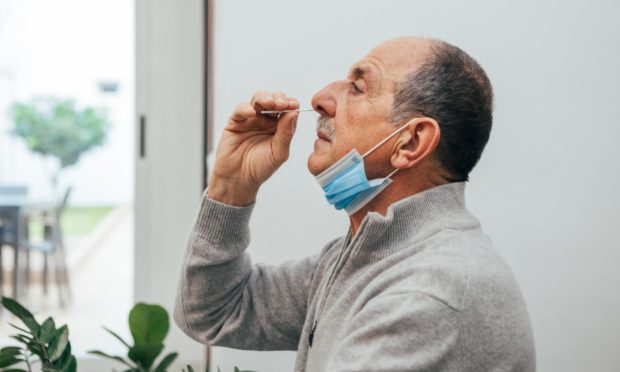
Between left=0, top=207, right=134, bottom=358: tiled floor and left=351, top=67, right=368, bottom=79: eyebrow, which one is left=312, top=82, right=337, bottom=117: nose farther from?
left=0, top=207, right=134, bottom=358: tiled floor

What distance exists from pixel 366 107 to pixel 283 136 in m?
0.18

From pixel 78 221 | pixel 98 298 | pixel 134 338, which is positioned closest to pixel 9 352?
pixel 134 338

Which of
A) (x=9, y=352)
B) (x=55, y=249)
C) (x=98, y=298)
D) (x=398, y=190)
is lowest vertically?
(x=98, y=298)

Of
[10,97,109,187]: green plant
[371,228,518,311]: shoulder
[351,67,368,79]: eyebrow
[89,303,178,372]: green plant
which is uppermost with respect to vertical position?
[351,67,368,79]: eyebrow

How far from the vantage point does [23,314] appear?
1.21m

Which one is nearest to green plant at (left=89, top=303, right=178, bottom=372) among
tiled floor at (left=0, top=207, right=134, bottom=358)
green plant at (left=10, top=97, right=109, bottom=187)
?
tiled floor at (left=0, top=207, right=134, bottom=358)

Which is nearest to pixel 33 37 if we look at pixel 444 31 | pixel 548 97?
pixel 444 31

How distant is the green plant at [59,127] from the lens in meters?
3.28

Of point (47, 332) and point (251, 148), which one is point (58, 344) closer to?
point (47, 332)

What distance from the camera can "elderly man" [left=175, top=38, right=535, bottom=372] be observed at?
1025 millimetres

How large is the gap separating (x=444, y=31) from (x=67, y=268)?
8.61 feet

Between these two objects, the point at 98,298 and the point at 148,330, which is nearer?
the point at 148,330

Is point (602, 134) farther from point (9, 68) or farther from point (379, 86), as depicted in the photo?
point (9, 68)

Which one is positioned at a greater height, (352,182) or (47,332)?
(352,182)
